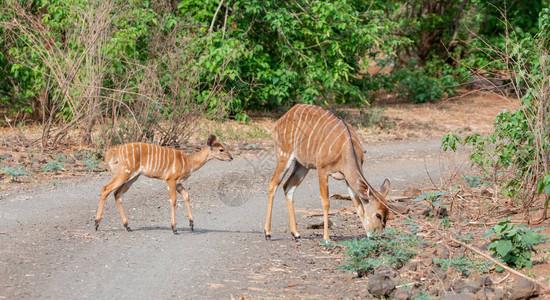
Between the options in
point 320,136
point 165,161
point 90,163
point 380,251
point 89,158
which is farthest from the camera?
point 89,158

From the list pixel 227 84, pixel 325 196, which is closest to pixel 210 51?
pixel 227 84

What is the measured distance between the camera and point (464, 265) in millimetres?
6535

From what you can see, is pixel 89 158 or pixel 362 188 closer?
pixel 362 188

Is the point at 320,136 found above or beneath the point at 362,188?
above

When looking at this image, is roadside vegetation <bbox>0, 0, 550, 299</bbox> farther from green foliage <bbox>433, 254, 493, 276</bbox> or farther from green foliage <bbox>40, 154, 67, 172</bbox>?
green foliage <bbox>433, 254, 493, 276</bbox>

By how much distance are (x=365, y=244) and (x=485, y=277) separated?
1.42 meters

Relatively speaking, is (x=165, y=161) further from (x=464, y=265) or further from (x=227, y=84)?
(x=227, y=84)

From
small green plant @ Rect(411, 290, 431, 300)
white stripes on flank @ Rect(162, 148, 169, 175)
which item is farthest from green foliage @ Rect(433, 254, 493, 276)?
white stripes on flank @ Rect(162, 148, 169, 175)

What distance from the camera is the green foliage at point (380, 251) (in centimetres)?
688

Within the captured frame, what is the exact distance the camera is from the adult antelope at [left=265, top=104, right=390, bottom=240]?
7543 millimetres

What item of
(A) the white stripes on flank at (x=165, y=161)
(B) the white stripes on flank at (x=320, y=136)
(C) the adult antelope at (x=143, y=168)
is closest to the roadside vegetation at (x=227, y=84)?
(B) the white stripes on flank at (x=320, y=136)

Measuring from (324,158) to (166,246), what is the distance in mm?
1909

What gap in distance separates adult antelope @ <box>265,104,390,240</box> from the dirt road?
0.54 metres

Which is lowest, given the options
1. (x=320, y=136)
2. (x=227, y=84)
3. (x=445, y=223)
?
(x=227, y=84)
